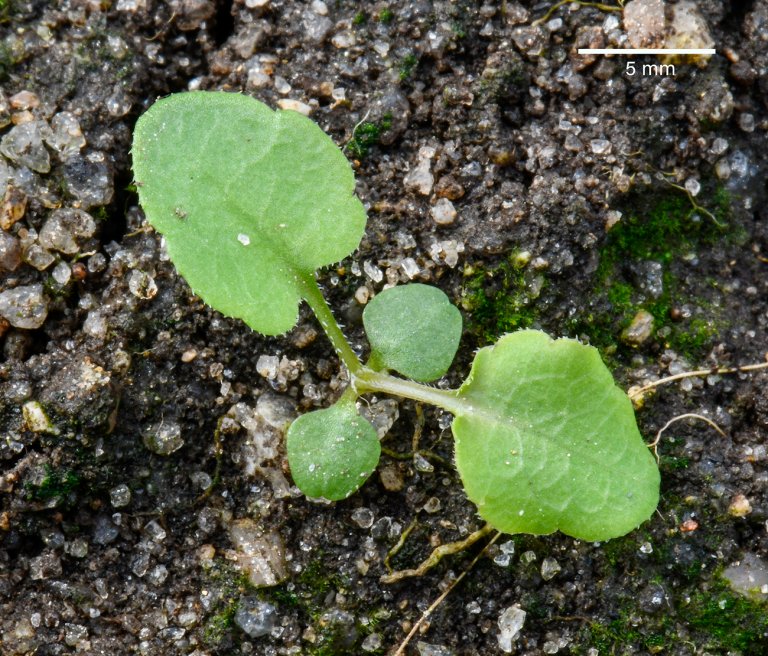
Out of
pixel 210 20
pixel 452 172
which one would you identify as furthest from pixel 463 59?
pixel 210 20

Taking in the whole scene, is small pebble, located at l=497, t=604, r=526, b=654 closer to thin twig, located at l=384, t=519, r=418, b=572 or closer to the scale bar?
thin twig, located at l=384, t=519, r=418, b=572

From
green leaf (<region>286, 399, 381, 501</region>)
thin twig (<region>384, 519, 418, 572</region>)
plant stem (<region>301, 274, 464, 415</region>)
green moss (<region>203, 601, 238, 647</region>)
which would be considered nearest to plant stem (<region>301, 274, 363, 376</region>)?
plant stem (<region>301, 274, 464, 415</region>)

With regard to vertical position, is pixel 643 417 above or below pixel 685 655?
above

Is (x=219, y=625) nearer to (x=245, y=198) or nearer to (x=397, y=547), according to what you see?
(x=397, y=547)

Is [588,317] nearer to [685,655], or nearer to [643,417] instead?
[643,417]

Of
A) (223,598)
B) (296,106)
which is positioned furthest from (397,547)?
(296,106)

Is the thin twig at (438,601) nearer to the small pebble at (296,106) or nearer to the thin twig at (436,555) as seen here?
the thin twig at (436,555)

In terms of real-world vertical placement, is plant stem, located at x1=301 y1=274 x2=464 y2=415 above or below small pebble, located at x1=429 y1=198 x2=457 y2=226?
below
